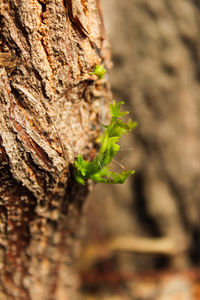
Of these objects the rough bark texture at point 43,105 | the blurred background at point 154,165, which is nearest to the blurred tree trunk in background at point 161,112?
the blurred background at point 154,165

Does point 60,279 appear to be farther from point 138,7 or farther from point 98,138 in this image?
point 138,7

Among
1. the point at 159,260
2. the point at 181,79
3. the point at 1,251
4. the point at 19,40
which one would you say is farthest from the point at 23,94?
the point at 159,260

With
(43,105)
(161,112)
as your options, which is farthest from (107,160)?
(161,112)

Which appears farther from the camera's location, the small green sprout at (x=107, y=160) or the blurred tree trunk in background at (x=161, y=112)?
the blurred tree trunk in background at (x=161, y=112)

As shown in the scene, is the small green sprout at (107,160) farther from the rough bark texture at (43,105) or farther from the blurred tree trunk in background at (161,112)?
the blurred tree trunk in background at (161,112)

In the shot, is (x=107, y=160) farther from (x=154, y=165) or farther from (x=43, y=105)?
(x=154, y=165)
